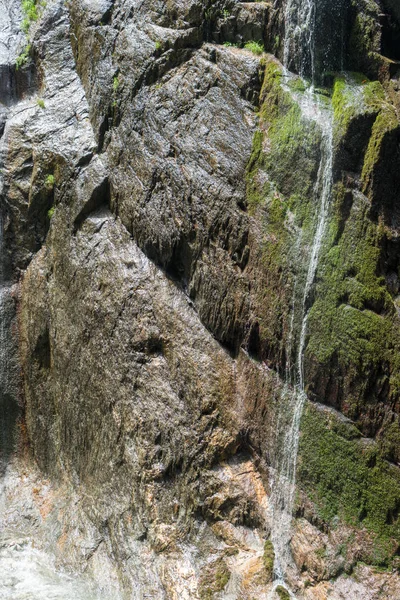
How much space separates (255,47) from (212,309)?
3.40 meters

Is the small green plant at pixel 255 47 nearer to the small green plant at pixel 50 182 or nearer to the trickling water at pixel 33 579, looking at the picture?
the small green plant at pixel 50 182

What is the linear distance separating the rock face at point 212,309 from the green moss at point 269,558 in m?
→ 0.02

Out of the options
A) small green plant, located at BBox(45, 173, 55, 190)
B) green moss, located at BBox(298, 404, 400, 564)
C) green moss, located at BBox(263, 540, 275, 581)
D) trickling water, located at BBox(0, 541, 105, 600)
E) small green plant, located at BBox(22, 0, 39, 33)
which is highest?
small green plant, located at BBox(22, 0, 39, 33)

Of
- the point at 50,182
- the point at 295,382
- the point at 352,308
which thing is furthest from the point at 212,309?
the point at 50,182

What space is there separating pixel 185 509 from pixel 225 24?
20.2ft

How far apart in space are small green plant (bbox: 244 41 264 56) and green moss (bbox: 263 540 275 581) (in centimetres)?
593

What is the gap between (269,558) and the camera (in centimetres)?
670

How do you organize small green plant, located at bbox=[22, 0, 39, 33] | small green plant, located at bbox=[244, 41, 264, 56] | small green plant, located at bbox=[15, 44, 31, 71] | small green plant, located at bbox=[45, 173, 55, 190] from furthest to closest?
small green plant, located at bbox=[22, 0, 39, 33] < small green plant, located at bbox=[15, 44, 31, 71] < small green plant, located at bbox=[45, 173, 55, 190] < small green plant, located at bbox=[244, 41, 264, 56]

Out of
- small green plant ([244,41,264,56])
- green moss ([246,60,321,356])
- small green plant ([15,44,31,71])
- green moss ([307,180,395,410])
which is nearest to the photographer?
green moss ([307,180,395,410])

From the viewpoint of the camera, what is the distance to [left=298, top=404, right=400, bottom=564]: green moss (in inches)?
251

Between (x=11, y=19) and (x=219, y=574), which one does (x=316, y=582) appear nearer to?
(x=219, y=574)

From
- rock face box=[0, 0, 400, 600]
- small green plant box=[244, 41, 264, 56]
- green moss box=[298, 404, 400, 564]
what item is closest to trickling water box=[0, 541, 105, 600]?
rock face box=[0, 0, 400, 600]

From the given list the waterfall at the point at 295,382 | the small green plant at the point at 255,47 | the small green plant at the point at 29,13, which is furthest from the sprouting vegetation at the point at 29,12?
the waterfall at the point at 295,382

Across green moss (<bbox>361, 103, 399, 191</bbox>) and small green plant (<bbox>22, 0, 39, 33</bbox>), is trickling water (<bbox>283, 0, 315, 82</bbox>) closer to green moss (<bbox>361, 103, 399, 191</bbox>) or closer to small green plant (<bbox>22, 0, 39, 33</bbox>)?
green moss (<bbox>361, 103, 399, 191</bbox>)
